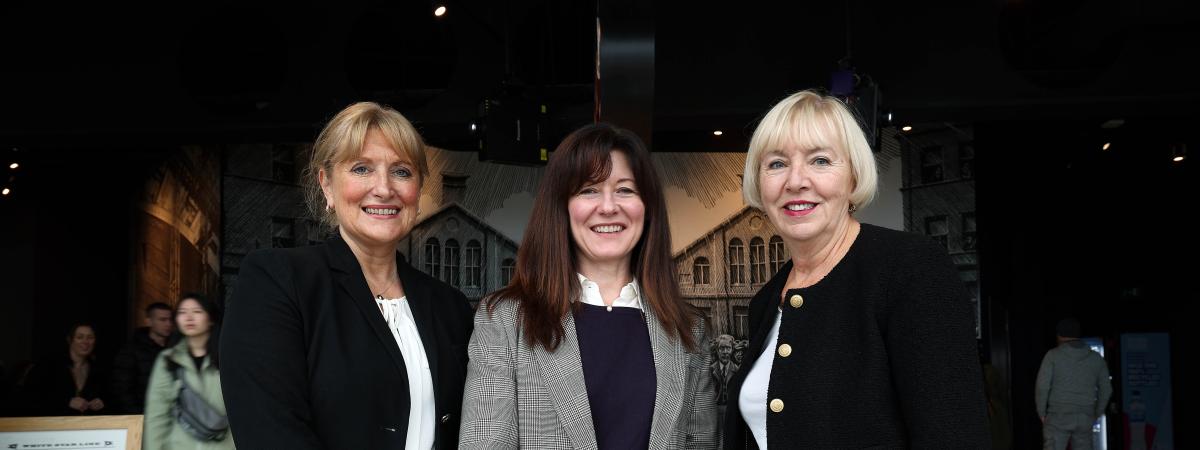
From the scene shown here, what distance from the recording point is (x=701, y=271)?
8.65 metres

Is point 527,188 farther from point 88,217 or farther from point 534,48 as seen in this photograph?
point 88,217

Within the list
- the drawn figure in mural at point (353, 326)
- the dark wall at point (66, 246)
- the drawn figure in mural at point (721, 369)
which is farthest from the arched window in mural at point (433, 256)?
the drawn figure in mural at point (721, 369)

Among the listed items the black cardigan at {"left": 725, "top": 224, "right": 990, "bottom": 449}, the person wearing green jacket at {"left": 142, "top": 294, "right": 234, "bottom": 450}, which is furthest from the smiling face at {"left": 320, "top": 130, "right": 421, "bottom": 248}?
the person wearing green jacket at {"left": 142, "top": 294, "right": 234, "bottom": 450}

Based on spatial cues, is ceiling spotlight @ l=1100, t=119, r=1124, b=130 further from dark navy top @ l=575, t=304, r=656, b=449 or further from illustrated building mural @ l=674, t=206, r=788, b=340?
dark navy top @ l=575, t=304, r=656, b=449

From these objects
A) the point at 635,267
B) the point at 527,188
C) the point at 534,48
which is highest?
the point at 534,48

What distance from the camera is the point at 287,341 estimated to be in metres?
2.05

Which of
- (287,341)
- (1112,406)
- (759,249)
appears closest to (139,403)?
(287,341)

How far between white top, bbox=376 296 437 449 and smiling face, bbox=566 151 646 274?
1.49ft

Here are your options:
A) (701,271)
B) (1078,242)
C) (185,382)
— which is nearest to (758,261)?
(701,271)

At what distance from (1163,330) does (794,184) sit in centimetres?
898

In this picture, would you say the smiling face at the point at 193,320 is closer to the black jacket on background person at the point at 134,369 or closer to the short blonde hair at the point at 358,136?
the black jacket on background person at the point at 134,369

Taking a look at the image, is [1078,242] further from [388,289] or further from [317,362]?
[317,362]

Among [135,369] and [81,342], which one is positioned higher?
[81,342]

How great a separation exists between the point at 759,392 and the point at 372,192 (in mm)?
995
